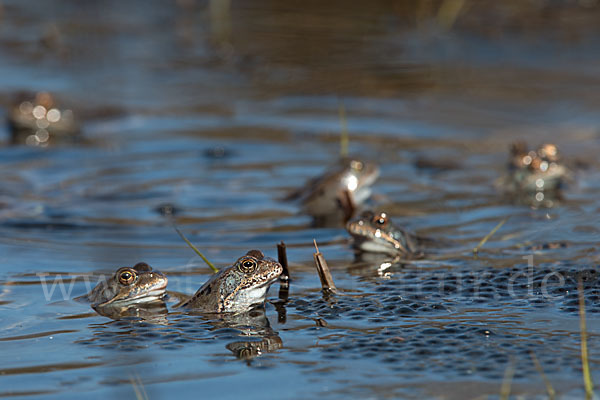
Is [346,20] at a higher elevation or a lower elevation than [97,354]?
higher

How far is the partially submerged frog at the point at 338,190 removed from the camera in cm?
692

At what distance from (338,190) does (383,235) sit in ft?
4.62

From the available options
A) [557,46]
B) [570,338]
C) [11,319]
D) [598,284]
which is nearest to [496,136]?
[557,46]

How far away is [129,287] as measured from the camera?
187 inches

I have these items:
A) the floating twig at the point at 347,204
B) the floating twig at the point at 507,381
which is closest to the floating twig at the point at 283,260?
the floating twig at the point at 507,381

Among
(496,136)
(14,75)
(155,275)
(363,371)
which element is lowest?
(363,371)

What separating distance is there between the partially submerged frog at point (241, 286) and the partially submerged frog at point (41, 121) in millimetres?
5322

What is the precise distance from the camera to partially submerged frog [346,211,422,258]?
18.6 ft

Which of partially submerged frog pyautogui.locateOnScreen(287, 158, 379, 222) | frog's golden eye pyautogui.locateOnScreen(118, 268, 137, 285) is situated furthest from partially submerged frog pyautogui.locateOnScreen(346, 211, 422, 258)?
frog's golden eye pyautogui.locateOnScreen(118, 268, 137, 285)

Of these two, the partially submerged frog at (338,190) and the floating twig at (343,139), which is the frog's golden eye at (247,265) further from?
the floating twig at (343,139)

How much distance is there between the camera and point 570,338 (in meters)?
4.12

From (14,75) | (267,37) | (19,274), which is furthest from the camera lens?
(267,37)

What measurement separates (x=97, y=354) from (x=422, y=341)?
1.46 m

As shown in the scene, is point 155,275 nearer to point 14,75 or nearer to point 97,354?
point 97,354
